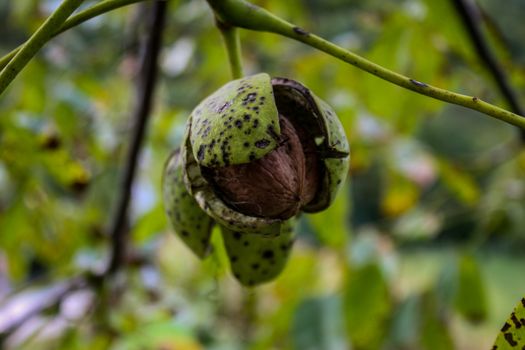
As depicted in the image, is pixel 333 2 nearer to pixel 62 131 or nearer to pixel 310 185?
pixel 62 131

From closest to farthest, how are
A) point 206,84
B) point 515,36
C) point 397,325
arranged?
point 397,325 → point 206,84 → point 515,36

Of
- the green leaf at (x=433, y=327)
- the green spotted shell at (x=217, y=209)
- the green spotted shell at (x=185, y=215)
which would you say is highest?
the green spotted shell at (x=217, y=209)

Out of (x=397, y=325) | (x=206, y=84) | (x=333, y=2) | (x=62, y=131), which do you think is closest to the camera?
(x=62, y=131)

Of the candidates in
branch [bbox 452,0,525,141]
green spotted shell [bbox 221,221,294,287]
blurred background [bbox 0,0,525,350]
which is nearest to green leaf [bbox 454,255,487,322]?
blurred background [bbox 0,0,525,350]

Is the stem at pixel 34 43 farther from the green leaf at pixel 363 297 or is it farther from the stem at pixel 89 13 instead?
the green leaf at pixel 363 297

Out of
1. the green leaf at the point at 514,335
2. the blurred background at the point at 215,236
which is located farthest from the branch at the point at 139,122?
the green leaf at the point at 514,335

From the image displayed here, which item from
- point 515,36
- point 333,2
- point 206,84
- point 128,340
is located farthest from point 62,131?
point 515,36

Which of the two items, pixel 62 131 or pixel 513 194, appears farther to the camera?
pixel 513 194
